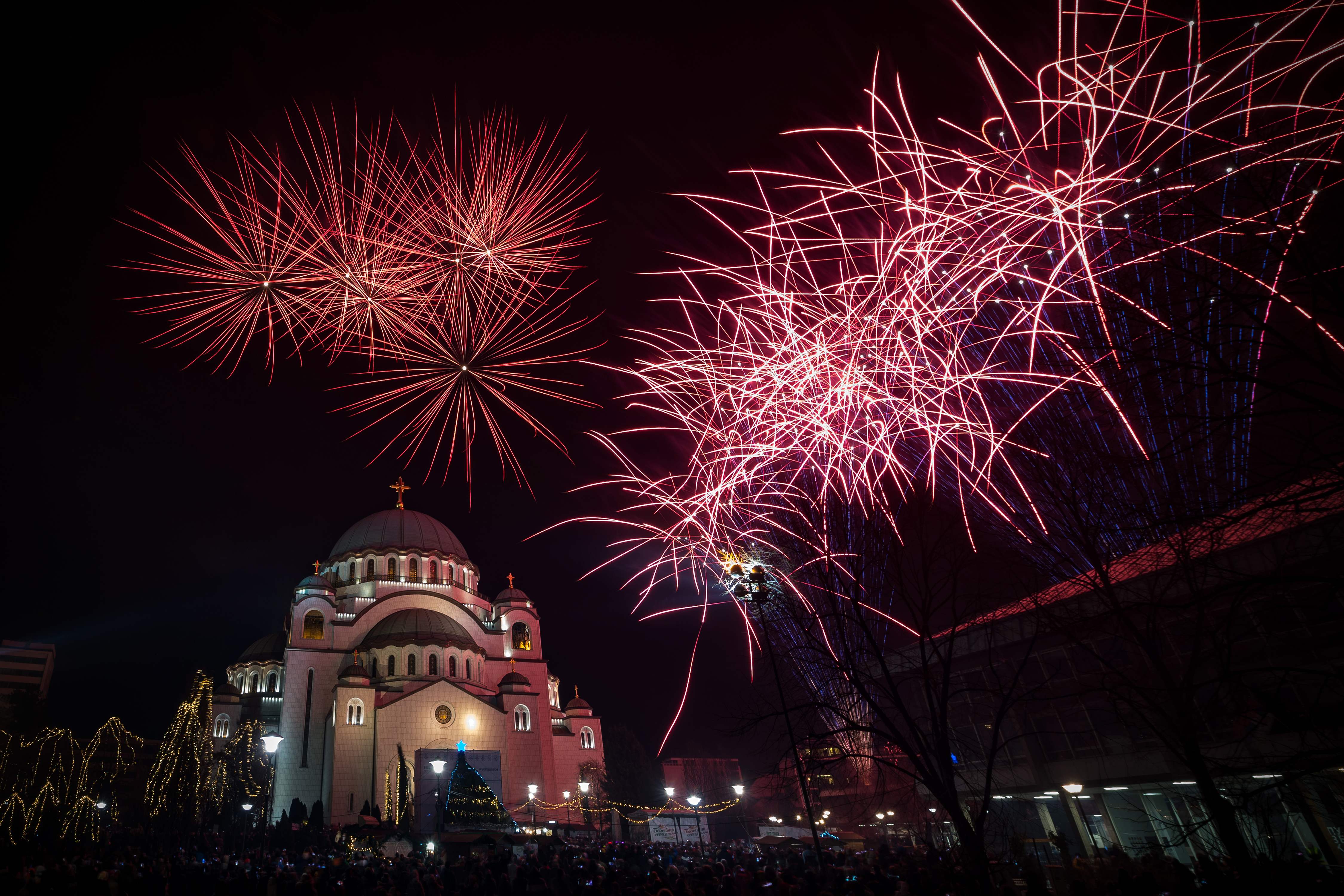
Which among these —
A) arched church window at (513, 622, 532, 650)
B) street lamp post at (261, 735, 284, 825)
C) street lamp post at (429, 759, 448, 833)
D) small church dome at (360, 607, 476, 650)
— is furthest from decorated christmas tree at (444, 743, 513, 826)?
arched church window at (513, 622, 532, 650)

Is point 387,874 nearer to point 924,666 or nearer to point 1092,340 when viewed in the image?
point 924,666

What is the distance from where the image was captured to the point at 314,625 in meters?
45.1

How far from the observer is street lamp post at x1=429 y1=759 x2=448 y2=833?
25.5m

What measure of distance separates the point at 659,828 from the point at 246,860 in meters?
21.9

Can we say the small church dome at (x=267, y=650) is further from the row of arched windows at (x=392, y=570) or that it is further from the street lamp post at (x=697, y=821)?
the street lamp post at (x=697, y=821)

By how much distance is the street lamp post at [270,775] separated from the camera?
20.3m

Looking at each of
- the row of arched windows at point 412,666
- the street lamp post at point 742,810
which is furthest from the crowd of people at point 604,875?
the street lamp post at point 742,810

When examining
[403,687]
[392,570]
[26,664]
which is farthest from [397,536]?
[26,664]

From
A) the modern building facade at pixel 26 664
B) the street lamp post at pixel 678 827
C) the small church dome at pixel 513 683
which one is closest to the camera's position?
the street lamp post at pixel 678 827

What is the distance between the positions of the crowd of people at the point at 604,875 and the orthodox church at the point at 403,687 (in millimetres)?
12633

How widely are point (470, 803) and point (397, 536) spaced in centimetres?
2950

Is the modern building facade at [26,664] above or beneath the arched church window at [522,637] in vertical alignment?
above

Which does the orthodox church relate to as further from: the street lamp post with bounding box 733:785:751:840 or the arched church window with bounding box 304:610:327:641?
the street lamp post with bounding box 733:785:751:840

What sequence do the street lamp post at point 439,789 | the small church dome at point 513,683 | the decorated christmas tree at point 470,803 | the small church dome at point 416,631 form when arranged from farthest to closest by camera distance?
the small church dome at point 513,683 < the small church dome at point 416,631 < the street lamp post at point 439,789 < the decorated christmas tree at point 470,803
